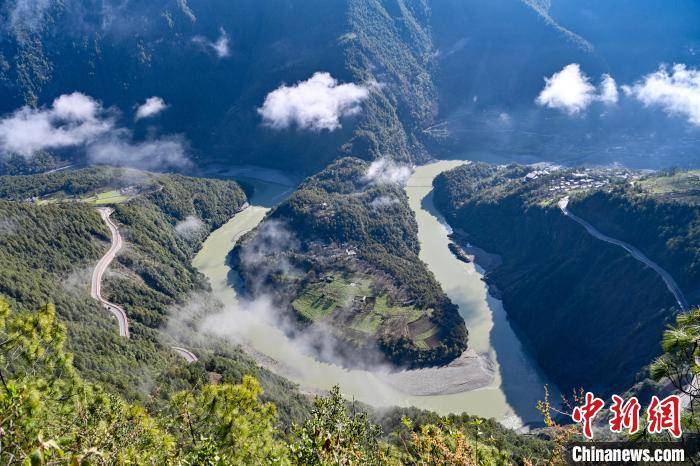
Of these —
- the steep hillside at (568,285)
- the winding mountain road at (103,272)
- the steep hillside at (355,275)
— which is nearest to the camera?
the steep hillside at (568,285)

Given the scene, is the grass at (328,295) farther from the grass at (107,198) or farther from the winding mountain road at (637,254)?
the grass at (107,198)

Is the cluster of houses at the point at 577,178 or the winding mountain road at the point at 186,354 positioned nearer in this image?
the winding mountain road at the point at 186,354

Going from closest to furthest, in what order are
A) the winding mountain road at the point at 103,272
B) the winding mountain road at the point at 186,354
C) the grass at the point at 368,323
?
the winding mountain road at the point at 186,354 < the winding mountain road at the point at 103,272 < the grass at the point at 368,323

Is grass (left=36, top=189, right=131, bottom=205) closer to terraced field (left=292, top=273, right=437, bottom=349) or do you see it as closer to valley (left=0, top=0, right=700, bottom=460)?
valley (left=0, top=0, right=700, bottom=460)

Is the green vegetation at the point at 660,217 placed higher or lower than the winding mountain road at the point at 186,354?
higher

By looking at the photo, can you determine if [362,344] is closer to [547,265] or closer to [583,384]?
[583,384]

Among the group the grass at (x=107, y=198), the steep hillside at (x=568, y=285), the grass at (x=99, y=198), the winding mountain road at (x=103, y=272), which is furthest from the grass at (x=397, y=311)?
the grass at (x=107, y=198)

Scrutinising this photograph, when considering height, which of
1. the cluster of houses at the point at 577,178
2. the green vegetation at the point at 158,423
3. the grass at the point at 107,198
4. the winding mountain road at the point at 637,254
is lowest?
the green vegetation at the point at 158,423
